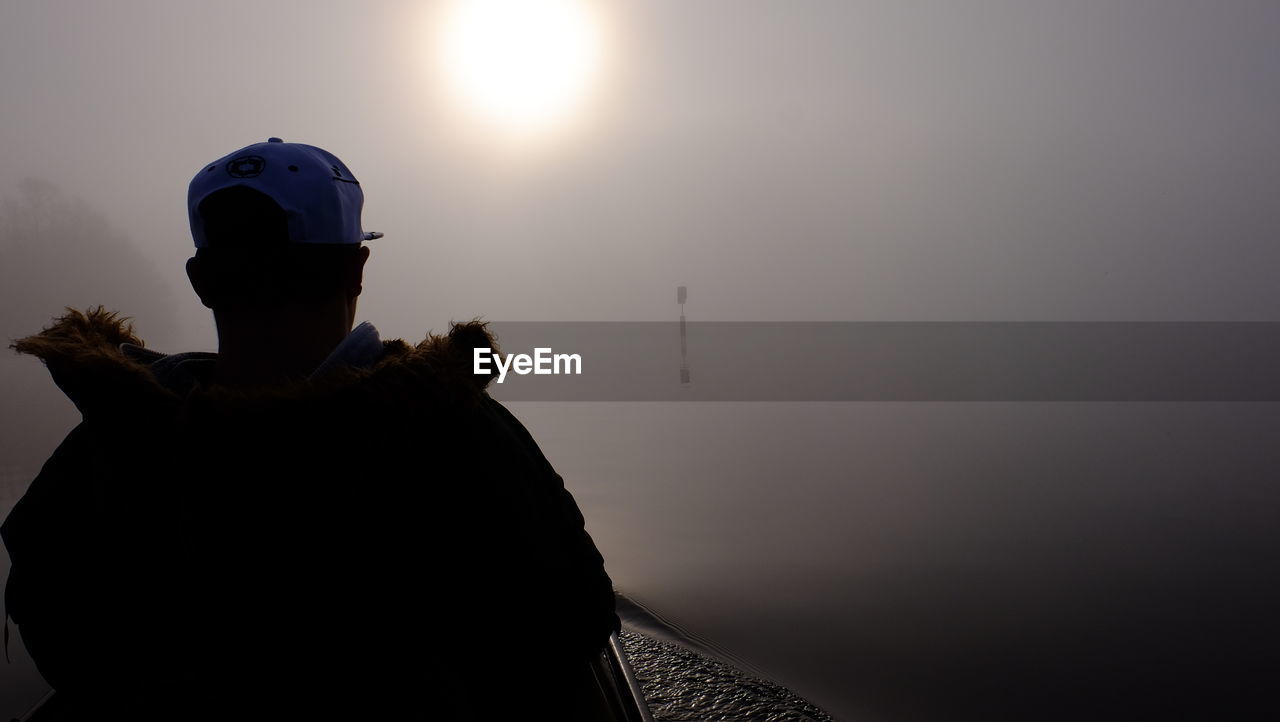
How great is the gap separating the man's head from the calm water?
686 centimetres

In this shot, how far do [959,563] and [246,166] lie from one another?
41.3ft

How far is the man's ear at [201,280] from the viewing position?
1.41m

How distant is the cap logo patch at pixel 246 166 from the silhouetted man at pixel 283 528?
1 centimetres

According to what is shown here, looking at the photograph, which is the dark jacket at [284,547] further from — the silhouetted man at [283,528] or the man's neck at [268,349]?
the man's neck at [268,349]

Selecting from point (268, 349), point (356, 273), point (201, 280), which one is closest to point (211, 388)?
point (268, 349)

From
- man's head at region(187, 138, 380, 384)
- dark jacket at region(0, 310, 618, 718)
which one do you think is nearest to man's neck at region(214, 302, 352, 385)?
man's head at region(187, 138, 380, 384)

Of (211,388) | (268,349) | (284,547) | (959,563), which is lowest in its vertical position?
(959,563)

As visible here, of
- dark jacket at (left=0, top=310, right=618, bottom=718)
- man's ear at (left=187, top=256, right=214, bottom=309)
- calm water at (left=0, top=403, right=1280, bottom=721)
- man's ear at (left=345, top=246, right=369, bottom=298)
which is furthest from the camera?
calm water at (left=0, top=403, right=1280, bottom=721)

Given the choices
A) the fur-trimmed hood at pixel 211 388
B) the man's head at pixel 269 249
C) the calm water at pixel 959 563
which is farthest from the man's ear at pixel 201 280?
the calm water at pixel 959 563

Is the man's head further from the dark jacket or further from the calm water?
the calm water

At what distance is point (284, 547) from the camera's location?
1.30 m

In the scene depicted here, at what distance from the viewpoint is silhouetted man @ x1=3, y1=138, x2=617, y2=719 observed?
129 cm

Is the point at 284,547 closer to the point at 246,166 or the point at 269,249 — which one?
the point at 269,249

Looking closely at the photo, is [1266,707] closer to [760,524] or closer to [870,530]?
[870,530]
